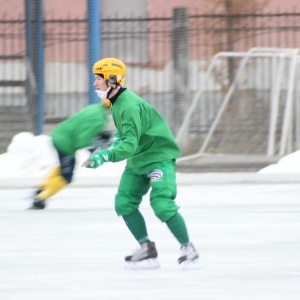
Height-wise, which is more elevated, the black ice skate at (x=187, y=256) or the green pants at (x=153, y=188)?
the green pants at (x=153, y=188)

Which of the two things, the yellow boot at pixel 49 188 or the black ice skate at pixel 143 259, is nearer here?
the black ice skate at pixel 143 259

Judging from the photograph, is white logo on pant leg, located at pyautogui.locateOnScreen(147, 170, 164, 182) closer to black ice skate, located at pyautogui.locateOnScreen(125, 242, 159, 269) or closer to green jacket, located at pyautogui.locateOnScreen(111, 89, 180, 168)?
green jacket, located at pyautogui.locateOnScreen(111, 89, 180, 168)

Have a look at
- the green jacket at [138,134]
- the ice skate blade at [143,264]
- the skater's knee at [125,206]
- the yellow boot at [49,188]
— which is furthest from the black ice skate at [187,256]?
the yellow boot at [49,188]

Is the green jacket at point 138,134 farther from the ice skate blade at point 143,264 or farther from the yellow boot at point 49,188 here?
the yellow boot at point 49,188

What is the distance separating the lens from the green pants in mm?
9023

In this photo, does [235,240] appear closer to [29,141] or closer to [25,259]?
[25,259]

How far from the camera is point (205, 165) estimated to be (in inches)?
727

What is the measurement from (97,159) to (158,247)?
A: 196 cm

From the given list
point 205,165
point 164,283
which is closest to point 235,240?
point 164,283

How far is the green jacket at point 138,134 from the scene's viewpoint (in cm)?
879

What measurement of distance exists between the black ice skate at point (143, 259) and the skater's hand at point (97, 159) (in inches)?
32.8

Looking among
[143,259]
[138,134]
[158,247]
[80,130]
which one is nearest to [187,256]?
[143,259]

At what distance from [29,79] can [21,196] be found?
6.45 m

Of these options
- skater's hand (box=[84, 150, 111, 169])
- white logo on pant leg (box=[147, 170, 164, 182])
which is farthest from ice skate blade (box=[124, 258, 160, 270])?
skater's hand (box=[84, 150, 111, 169])
